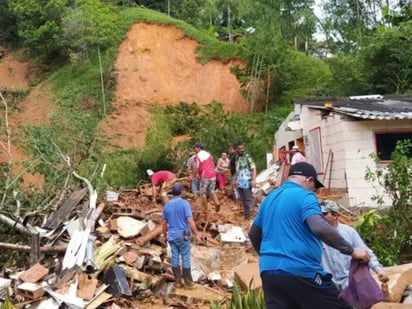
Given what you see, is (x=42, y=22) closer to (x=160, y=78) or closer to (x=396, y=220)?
(x=160, y=78)

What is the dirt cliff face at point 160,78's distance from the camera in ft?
101

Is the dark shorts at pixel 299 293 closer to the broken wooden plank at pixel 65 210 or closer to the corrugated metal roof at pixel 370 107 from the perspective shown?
the broken wooden plank at pixel 65 210

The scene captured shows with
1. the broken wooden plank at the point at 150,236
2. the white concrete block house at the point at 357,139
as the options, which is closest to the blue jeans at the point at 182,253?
the broken wooden plank at the point at 150,236

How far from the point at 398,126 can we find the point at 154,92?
21756 mm

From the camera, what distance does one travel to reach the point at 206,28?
39500mm

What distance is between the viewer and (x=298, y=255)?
3.59 m

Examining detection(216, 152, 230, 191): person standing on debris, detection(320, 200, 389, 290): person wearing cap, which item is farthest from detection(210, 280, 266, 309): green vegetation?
detection(216, 152, 230, 191): person standing on debris

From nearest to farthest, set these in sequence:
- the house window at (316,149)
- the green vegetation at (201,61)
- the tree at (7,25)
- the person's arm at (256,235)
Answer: the person's arm at (256,235), the green vegetation at (201,61), the house window at (316,149), the tree at (7,25)

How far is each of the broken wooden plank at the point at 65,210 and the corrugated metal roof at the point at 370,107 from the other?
6.48m

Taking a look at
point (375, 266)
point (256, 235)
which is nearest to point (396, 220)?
point (375, 266)

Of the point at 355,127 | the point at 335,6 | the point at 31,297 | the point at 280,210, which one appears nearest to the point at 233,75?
the point at 335,6

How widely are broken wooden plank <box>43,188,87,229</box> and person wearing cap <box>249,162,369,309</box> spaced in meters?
6.41

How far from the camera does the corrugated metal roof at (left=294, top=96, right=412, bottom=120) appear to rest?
39.2 ft

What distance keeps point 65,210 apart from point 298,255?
7.04 meters
